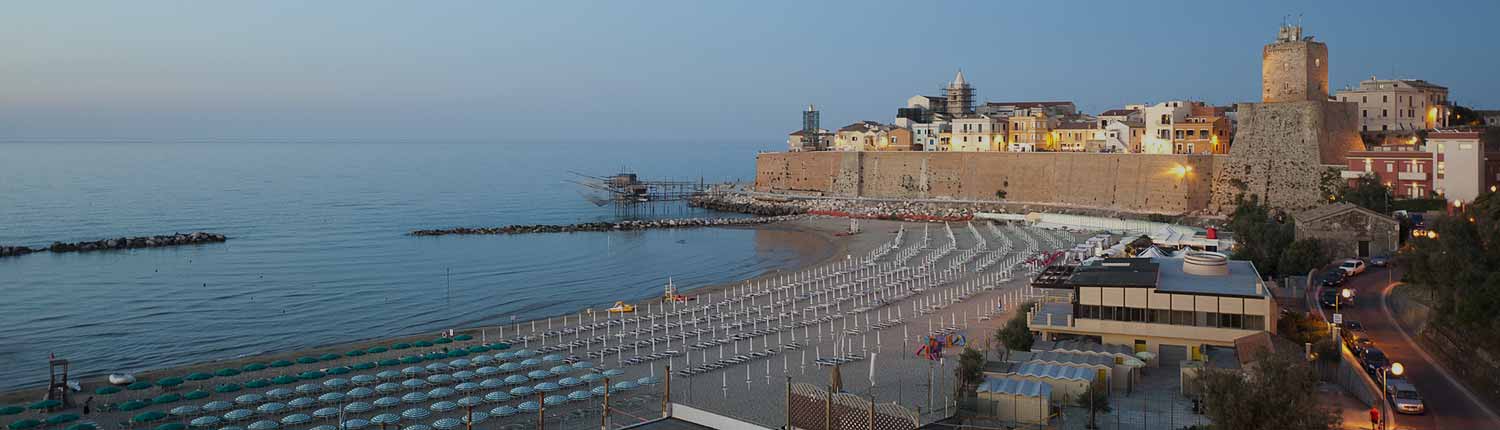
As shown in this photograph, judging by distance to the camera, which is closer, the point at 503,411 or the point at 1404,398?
the point at 1404,398

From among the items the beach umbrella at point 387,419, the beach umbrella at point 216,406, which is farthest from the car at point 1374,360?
the beach umbrella at point 216,406

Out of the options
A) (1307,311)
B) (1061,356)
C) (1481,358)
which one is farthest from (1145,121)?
(1061,356)

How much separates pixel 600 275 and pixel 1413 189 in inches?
1029

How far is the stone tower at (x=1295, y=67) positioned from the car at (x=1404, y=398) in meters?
29.6

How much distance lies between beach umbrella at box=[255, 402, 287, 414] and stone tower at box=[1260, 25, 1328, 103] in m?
37.1

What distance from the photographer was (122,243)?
44.7m

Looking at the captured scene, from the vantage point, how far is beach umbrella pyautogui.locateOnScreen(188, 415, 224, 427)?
16.1 meters

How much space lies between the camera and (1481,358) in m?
16.8

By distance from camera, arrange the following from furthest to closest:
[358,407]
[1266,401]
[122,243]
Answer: [122,243] < [358,407] < [1266,401]

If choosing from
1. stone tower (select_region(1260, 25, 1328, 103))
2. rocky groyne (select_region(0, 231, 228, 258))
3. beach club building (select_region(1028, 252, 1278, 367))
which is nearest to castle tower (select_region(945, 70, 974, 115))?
stone tower (select_region(1260, 25, 1328, 103))

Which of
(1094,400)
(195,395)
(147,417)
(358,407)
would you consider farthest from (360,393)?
(1094,400)

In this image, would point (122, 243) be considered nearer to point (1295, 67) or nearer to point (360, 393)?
point (360, 393)

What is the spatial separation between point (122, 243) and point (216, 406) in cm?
3249

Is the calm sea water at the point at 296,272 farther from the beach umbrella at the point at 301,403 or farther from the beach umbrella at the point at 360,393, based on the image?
the beach umbrella at the point at 360,393
